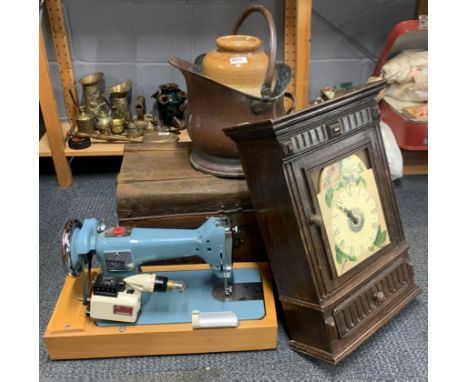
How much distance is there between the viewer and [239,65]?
1260mm

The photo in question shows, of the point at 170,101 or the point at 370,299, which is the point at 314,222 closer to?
the point at 370,299

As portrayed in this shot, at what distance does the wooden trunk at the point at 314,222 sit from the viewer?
1.04 meters

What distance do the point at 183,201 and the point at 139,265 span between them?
238 millimetres

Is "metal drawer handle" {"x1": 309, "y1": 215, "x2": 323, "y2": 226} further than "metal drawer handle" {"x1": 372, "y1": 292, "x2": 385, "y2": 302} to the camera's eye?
No

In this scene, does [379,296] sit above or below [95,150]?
below

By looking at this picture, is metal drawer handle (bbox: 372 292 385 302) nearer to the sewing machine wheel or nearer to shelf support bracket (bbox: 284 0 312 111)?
the sewing machine wheel

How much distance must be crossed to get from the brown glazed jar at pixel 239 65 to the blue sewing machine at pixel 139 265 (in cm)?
40

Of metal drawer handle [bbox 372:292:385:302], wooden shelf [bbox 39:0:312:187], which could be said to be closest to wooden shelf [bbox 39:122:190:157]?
wooden shelf [bbox 39:0:312:187]

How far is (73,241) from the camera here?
1.10 meters

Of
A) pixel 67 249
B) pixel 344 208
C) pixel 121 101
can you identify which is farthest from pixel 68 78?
pixel 344 208

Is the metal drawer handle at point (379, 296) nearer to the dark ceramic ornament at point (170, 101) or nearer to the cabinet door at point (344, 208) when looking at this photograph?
the cabinet door at point (344, 208)

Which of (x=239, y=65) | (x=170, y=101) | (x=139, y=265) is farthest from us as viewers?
(x=170, y=101)

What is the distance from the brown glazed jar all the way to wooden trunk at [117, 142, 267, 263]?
0.28 metres

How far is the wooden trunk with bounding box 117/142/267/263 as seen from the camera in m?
1.29
